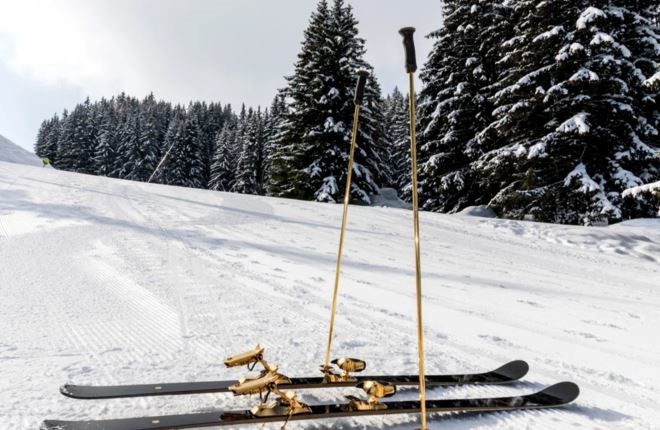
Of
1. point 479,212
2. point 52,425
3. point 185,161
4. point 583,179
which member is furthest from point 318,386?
point 185,161

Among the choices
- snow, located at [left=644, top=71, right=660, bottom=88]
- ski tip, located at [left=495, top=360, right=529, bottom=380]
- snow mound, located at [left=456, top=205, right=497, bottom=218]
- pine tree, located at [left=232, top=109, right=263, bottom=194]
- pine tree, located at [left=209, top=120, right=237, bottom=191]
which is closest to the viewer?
ski tip, located at [left=495, top=360, right=529, bottom=380]

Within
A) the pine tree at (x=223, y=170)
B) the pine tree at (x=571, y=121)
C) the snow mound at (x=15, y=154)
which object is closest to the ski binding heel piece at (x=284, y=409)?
the pine tree at (x=571, y=121)

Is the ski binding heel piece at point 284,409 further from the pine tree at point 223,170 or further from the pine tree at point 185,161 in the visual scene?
the pine tree at point 185,161

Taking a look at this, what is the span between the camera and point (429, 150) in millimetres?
17938

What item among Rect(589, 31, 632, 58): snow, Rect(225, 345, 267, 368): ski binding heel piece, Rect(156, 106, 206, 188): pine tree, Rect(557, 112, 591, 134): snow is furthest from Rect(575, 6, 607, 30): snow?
Rect(156, 106, 206, 188): pine tree

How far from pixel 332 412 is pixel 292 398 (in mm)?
204

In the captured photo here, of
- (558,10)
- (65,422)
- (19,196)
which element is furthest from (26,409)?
(558,10)

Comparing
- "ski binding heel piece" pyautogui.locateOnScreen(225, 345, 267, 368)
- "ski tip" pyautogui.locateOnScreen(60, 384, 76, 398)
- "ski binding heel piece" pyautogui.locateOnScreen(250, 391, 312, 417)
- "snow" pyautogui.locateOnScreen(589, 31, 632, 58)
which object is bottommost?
"ski tip" pyautogui.locateOnScreen(60, 384, 76, 398)

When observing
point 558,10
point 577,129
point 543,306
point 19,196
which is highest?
point 558,10

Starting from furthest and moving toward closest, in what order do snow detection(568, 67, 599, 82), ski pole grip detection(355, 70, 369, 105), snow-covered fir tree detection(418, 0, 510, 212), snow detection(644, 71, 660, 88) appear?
snow-covered fir tree detection(418, 0, 510, 212)
snow detection(568, 67, 599, 82)
snow detection(644, 71, 660, 88)
ski pole grip detection(355, 70, 369, 105)

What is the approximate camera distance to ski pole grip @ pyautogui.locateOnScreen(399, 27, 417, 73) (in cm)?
171

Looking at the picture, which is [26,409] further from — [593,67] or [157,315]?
[593,67]

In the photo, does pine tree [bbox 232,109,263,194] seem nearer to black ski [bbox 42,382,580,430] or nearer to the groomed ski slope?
the groomed ski slope

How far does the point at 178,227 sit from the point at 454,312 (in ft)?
16.5
